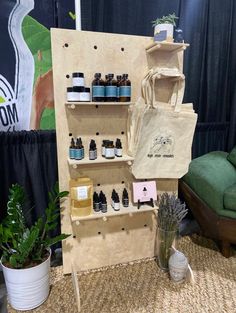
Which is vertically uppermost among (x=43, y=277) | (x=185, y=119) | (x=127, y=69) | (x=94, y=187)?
(x=127, y=69)

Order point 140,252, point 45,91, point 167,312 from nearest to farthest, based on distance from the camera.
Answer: point 167,312 < point 45,91 < point 140,252

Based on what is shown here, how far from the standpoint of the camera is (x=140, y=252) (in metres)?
1.70

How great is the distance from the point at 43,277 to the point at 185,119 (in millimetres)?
1145

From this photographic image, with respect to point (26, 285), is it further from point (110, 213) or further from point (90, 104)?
point (90, 104)

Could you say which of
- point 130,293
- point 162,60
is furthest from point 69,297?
point 162,60

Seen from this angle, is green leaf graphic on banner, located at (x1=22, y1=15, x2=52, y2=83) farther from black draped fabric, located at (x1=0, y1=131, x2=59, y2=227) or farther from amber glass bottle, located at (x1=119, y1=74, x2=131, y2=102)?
amber glass bottle, located at (x1=119, y1=74, x2=131, y2=102)

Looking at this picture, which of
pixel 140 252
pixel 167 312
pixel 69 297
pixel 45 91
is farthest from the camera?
pixel 140 252

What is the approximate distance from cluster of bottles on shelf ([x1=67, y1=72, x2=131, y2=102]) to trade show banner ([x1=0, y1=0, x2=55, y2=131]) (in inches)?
12.7

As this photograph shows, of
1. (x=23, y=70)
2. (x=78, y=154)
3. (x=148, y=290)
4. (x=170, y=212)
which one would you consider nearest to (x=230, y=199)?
(x=170, y=212)

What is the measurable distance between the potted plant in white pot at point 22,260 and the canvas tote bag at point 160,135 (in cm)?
47

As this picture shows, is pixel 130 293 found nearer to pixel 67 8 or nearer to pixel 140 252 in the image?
pixel 140 252

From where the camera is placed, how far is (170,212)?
1497 millimetres

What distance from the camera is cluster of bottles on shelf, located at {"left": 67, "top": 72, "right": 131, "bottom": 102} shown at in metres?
1.27

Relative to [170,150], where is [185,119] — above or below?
above
